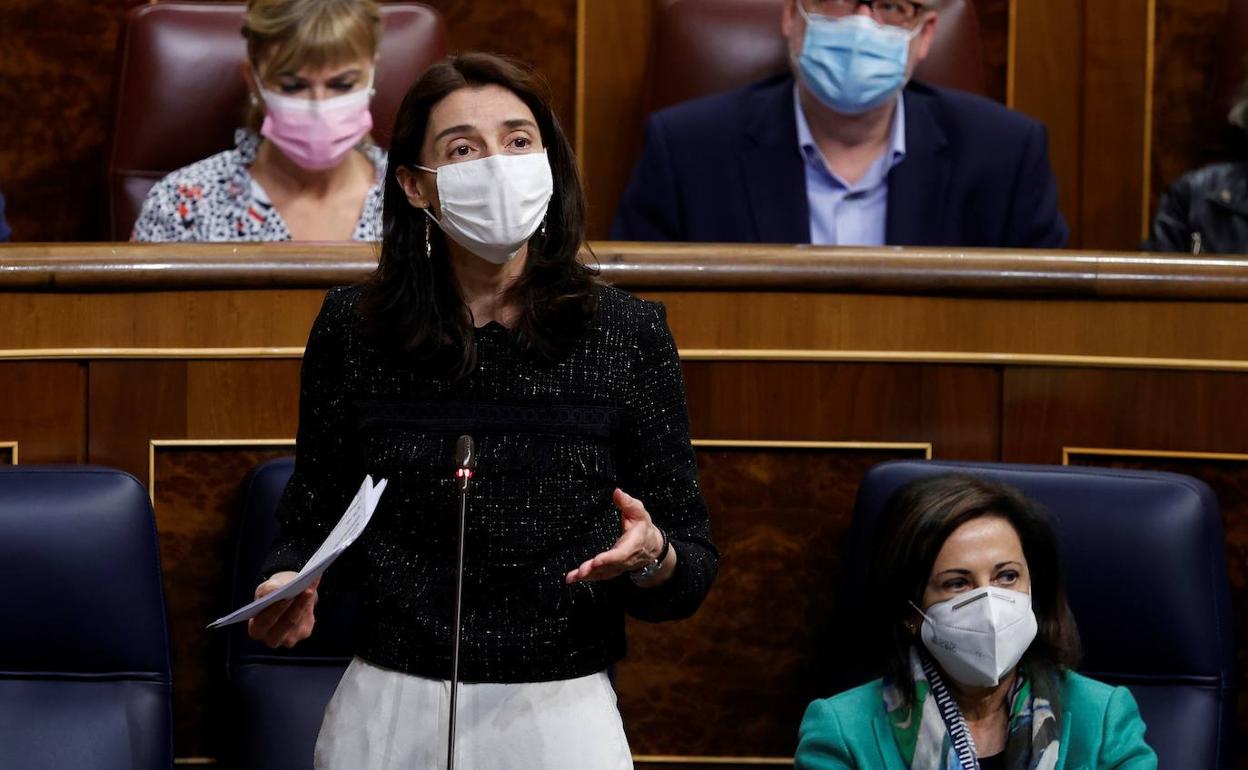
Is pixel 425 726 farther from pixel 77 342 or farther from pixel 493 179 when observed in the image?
pixel 77 342

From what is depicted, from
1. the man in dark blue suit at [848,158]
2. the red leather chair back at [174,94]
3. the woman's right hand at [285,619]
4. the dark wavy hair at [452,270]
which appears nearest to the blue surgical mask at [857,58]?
the man in dark blue suit at [848,158]

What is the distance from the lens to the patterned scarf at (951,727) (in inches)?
53.1

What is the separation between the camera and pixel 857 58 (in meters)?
2.04

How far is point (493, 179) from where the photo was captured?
1.10 metres

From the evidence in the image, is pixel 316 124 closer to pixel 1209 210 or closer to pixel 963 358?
pixel 963 358

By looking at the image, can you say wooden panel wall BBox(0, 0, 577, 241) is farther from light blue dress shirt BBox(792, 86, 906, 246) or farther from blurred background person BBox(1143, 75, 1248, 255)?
blurred background person BBox(1143, 75, 1248, 255)

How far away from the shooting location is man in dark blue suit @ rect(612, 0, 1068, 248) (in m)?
1.99

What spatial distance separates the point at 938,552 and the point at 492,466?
0.49m

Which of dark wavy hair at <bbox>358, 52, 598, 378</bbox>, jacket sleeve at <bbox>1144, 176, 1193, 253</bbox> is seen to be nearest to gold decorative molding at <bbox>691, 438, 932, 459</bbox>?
dark wavy hair at <bbox>358, 52, 598, 378</bbox>

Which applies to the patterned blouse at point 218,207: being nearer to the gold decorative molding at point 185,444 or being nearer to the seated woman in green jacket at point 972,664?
the gold decorative molding at point 185,444

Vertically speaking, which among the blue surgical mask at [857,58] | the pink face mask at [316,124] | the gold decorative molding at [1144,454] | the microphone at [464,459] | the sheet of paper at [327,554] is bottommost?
the sheet of paper at [327,554]

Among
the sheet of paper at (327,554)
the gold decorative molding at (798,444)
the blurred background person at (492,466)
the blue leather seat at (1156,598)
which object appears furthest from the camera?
the gold decorative molding at (798,444)

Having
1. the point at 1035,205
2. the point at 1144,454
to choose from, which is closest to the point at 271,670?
the point at 1144,454

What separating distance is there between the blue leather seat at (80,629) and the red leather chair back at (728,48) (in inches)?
40.3
